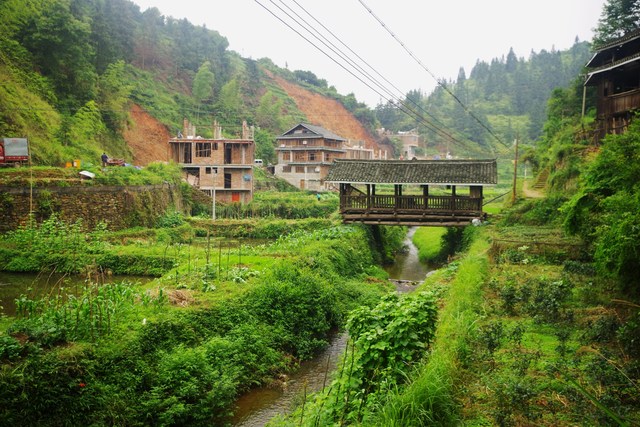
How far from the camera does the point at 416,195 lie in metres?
26.8

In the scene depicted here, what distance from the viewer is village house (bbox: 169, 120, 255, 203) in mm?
45188

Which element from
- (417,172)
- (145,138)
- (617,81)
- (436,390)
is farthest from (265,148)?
(436,390)

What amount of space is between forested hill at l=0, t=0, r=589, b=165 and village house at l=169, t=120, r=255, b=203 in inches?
309

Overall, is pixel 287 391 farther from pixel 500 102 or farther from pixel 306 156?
pixel 500 102

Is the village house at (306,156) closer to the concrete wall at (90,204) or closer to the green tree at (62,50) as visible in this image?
the green tree at (62,50)

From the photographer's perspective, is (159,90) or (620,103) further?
(159,90)

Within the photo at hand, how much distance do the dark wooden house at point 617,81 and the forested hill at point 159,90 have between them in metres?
4.89

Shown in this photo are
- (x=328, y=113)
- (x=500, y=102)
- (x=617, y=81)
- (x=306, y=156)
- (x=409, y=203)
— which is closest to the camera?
(x=409, y=203)

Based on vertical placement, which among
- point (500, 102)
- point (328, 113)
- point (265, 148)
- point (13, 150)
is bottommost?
point (13, 150)

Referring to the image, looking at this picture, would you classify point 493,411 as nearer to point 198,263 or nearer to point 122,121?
point 198,263

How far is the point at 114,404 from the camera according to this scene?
30.5 ft

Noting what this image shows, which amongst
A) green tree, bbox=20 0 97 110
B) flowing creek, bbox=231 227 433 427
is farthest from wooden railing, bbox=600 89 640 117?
green tree, bbox=20 0 97 110

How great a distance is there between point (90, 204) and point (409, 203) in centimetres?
1810

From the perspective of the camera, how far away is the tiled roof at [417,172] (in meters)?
26.1
